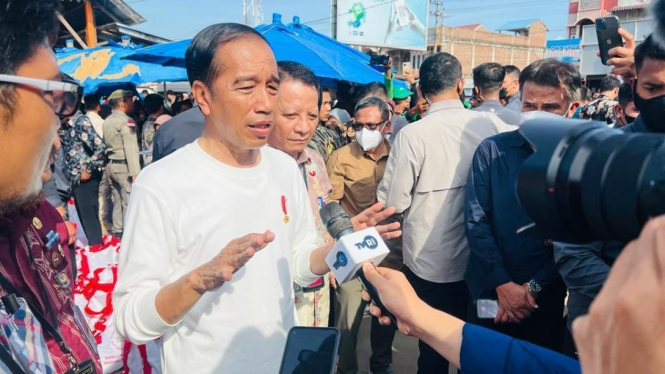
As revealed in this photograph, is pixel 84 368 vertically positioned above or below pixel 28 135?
below

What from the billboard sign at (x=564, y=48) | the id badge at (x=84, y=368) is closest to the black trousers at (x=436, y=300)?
the id badge at (x=84, y=368)

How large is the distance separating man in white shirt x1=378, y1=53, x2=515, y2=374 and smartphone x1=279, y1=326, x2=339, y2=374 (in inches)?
67.9

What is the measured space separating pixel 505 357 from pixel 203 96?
125 cm

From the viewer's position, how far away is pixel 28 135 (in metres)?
0.98

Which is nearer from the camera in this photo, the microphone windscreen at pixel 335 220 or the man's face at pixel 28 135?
the man's face at pixel 28 135

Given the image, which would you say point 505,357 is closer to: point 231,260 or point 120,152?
point 231,260

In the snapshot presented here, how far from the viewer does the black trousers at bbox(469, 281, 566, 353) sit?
261 cm

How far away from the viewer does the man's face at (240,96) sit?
162 cm

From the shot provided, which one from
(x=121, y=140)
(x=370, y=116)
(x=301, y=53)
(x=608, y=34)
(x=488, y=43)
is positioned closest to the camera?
(x=608, y=34)

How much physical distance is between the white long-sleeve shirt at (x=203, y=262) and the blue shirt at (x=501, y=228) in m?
1.24

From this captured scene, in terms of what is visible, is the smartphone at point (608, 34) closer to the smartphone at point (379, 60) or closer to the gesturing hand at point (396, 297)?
the gesturing hand at point (396, 297)

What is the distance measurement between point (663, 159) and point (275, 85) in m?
1.29

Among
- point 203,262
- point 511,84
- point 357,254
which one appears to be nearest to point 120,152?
point 511,84

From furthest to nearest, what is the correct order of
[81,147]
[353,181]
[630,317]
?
[81,147], [353,181], [630,317]
